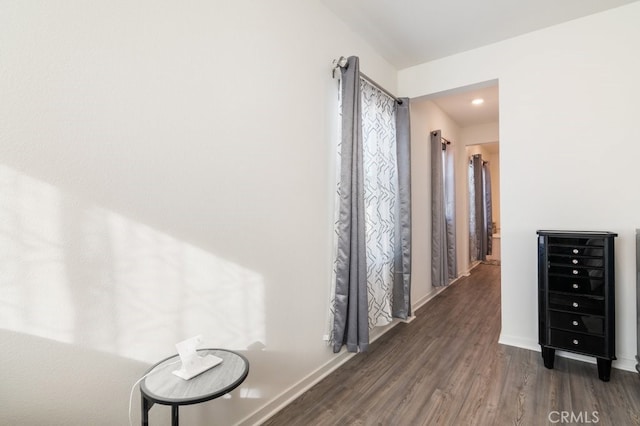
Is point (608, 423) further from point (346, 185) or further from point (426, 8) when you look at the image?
point (426, 8)

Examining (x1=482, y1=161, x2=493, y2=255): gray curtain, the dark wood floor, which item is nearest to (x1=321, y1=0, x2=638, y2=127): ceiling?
the dark wood floor

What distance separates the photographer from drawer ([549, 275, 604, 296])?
85.1 inches

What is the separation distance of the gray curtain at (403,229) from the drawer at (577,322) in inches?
47.2

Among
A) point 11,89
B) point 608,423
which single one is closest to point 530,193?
point 608,423

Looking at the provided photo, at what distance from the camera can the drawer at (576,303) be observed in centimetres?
216

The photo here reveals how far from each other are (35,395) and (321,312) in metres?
1.58

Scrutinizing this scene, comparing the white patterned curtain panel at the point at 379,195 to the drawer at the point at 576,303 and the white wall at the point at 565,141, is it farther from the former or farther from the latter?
the drawer at the point at 576,303

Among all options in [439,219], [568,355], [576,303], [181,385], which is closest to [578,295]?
[576,303]

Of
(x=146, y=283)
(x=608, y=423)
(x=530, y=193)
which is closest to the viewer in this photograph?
(x=146, y=283)

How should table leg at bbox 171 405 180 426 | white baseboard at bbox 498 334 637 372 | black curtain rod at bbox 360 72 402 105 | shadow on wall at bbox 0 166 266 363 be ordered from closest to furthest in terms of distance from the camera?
shadow on wall at bbox 0 166 266 363
table leg at bbox 171 405 180 426
white baseboard at bbox 498 334 637 372
black curtain rod at bbox 360 72 402 105

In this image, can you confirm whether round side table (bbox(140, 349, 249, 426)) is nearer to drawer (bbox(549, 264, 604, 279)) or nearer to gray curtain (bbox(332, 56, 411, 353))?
gray curtain (bbox(332, 56, 411, 353))

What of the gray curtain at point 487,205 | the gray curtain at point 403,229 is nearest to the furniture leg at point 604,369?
the gray curtain at point 403,229

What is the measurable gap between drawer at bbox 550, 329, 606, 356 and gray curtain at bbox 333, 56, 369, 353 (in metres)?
1.43

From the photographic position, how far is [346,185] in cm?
228
